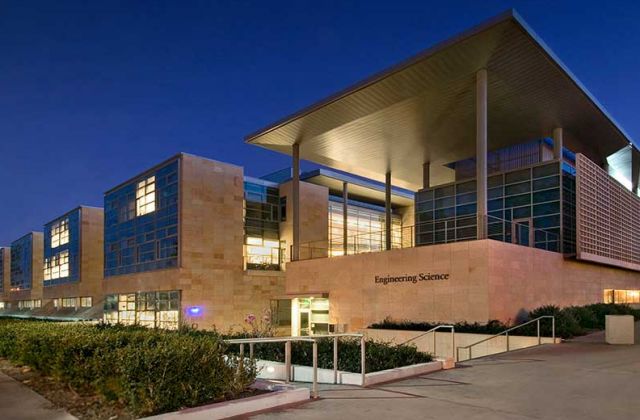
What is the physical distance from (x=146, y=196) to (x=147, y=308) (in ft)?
25.3

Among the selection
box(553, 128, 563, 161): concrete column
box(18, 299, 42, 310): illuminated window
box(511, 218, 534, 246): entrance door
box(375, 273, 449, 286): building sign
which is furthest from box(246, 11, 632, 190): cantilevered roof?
box(18, 299, 42, 310): illuminated window

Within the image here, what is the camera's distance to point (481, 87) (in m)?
21.8

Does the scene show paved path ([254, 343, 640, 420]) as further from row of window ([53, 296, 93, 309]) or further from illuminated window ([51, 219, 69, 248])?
illuminated window ([51, 219, 69, 248])

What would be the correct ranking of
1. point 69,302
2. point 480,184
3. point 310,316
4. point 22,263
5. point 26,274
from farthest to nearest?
point 22,263
point 26,274
point 69,302
point 310,316
point 480,184

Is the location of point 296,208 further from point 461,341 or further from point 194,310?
point 461,341

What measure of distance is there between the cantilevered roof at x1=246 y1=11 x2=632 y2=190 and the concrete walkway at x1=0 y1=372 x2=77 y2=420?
1783 cm

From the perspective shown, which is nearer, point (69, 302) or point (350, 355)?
point (350, 355)

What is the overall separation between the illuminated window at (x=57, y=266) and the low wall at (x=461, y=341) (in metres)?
43.2

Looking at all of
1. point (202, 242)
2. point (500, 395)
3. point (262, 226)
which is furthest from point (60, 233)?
point (500, 395)

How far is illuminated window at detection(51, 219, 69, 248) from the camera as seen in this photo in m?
54.6

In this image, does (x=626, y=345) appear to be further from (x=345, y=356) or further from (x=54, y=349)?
(x=54, y=349)

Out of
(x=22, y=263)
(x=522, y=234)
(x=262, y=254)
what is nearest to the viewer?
(x=522, y=234)

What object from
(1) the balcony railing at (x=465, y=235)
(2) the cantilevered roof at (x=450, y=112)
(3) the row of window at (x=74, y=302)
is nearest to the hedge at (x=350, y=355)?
(1) the balcony railing at (x=465, y=235)

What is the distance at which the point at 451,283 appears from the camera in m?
21.3
